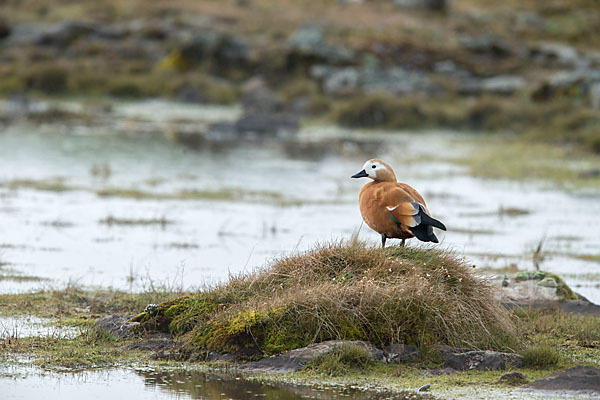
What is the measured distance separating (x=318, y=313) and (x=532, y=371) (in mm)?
1662

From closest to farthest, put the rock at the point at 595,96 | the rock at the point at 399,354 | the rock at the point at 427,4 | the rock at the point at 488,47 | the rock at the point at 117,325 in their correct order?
the rock at the point at 399,354
the rock at the point at 117,325
the rock at the point at 595,96
the rock at the point at 488,47
the rock at the point at 427,4

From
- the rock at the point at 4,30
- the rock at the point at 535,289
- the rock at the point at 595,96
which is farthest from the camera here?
the rock at the point at 4,30

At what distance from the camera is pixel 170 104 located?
34.2 m

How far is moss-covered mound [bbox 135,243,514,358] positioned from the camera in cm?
763

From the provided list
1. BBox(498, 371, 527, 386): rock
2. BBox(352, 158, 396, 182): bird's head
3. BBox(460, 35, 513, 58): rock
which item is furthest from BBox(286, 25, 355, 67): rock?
BBox(498, 371, 527, 386): rock

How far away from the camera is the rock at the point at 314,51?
38188mm

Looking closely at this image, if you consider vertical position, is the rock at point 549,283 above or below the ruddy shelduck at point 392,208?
below

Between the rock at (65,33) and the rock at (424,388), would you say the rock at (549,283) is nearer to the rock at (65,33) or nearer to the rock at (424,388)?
the rock at (424,388)

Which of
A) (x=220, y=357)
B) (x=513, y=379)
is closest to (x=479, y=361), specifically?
(x=513, y=379)

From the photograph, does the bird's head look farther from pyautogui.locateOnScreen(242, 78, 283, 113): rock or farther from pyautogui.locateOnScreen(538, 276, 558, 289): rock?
pyautogui.locateOnScreen(242, 78, 283, 113): rock

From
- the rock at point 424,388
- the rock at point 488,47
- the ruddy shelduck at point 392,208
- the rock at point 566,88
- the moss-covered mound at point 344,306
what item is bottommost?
the rock at point 424,388

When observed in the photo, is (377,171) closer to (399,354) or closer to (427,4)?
(399,354)

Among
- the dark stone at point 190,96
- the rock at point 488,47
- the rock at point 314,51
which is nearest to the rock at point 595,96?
the rock at point 314,51

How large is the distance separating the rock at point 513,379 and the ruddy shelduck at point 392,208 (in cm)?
126
